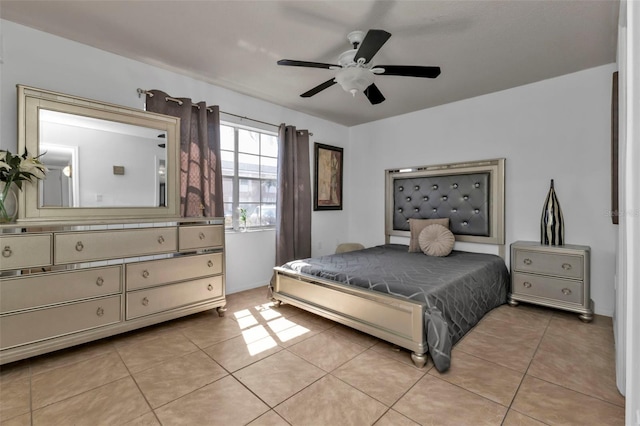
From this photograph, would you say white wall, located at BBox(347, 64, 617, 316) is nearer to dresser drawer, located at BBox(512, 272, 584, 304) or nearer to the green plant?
dresser drawer, located at BBox(512, 272, 584, 304)

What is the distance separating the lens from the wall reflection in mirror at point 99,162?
2.21 metres

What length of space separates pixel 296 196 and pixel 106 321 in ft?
8.03

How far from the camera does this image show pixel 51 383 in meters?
1.75

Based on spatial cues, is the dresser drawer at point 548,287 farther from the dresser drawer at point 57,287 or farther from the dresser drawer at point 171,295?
→ the dresser drawer at point 57,287

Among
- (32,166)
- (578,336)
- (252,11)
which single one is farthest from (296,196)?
(578,336)

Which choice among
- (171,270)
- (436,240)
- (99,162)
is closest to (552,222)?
(436,240)

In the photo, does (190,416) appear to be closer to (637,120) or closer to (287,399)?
(287,399)

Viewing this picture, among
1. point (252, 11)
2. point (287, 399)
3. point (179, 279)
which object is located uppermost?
point (252, 11)

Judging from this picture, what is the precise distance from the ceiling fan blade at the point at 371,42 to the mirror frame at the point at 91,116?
1897 mm

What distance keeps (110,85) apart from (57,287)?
179 centimetres

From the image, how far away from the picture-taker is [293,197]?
3943 millimetres

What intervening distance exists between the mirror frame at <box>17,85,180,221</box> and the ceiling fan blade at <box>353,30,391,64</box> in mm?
1897

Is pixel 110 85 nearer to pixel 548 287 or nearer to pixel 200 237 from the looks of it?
pixel 200 237

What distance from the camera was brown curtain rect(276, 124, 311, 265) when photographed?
12.4ft
